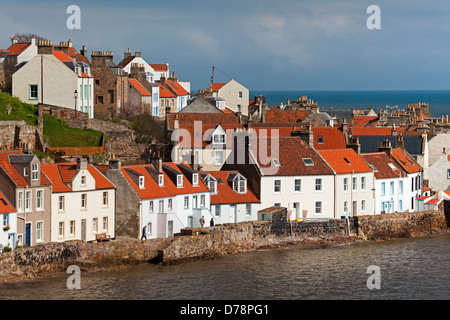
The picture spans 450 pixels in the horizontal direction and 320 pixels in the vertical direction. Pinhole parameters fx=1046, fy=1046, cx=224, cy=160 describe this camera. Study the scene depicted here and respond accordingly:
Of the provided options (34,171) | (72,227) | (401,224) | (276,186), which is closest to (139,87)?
(276,186)

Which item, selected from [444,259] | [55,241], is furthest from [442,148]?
[55,241]

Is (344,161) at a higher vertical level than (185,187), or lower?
higher

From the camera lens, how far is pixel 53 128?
66750mm

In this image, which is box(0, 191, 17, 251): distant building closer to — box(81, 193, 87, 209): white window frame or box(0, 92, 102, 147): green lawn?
box(81, 193, 87, 209): white window frame

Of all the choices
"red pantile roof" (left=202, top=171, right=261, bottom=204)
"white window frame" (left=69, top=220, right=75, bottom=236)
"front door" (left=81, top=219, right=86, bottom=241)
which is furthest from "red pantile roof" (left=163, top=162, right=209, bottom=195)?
"white window frame" (left=69, top=220, right=75, bottom=236)

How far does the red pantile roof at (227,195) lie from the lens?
59.7 meters

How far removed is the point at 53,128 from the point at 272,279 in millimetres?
22436

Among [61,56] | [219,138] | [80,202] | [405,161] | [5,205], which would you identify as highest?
[61,56]

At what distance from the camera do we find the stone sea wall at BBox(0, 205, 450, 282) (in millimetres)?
47625

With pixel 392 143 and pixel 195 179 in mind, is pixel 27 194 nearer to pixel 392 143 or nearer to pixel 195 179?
pixel 195 179

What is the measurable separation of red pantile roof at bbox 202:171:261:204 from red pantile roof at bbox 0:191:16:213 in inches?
552

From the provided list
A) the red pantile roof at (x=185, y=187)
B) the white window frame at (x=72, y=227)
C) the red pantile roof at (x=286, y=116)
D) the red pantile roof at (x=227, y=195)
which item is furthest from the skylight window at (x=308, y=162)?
the red pantile roof at (x=286, y=116)

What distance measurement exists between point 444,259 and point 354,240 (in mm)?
6233

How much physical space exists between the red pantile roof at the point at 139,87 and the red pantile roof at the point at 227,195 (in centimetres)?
2207
